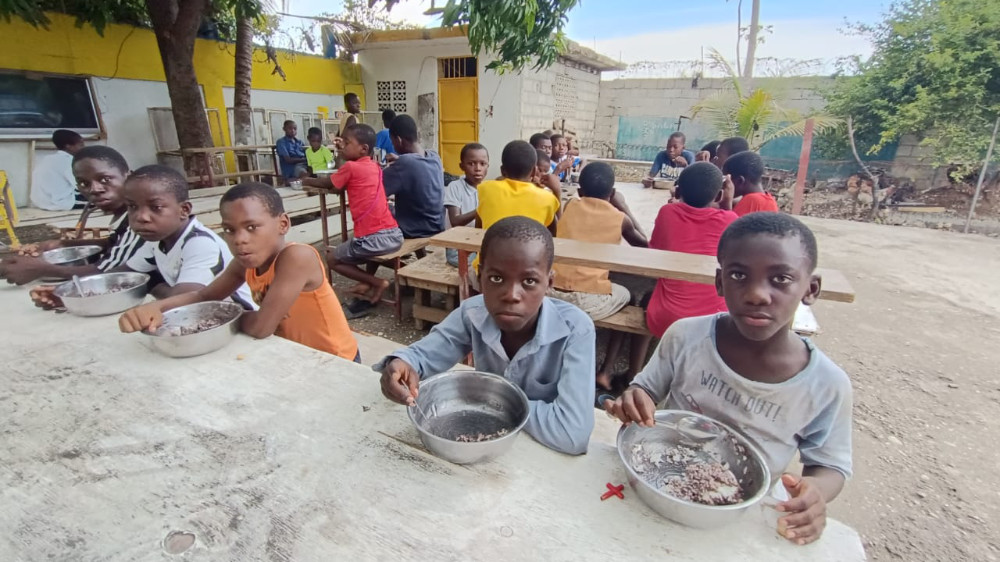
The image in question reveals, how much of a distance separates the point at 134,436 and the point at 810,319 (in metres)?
3.16

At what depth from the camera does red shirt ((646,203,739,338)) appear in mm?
2473

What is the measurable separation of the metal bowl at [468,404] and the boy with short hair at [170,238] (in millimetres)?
1113

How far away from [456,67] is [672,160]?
5.12 m

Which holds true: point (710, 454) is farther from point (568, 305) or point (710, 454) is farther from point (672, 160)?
point (672, 160)

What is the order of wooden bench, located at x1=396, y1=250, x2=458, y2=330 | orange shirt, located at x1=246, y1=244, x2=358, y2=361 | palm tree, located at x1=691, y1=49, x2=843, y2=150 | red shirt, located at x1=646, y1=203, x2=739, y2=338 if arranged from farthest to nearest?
palm tree, located at x1=691, y1=49, x2=843, y2=150
wooden bench, located at x1=396, y1=250, x2=458, y2=330
red shirt, located at x1=646, y1=203, x2=739, y2=338
orange shirt, located at x1=246, y1=244, x2=358, y2=361

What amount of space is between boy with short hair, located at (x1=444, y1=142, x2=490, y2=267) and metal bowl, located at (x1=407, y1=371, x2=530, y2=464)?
279 cm

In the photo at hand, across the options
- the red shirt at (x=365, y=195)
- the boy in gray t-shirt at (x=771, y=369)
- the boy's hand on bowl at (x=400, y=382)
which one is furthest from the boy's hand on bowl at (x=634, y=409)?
the red shirt at (x=365, y=195)

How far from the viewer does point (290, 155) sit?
8438 mm

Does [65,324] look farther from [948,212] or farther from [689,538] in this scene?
[948,212]

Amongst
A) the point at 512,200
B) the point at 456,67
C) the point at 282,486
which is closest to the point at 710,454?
→ the point at 282,486

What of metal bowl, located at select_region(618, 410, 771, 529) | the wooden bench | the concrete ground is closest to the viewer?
metal bowl, located at select_region(618, 410, 771, 529)

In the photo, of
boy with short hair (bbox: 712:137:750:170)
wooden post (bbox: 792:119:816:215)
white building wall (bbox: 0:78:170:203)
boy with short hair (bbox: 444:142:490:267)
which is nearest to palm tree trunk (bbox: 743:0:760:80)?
wooden post (bbox: 792:119:816:215)

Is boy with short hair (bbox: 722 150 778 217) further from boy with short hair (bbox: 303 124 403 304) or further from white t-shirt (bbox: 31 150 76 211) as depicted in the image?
white t-shirt (bbox: 31 150 76 211)

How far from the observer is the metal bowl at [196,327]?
4.50 ft
